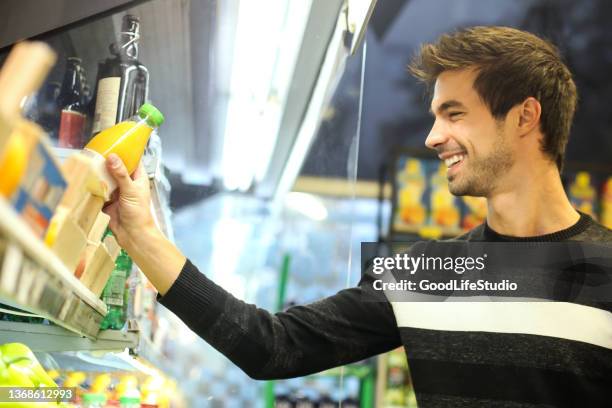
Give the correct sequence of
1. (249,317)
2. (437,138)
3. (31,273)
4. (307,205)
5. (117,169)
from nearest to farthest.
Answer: (31,273), (117,169), (249,317), (437,138), (307,205)

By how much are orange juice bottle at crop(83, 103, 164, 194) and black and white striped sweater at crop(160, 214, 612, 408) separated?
329 mm

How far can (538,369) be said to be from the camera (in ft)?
5.35

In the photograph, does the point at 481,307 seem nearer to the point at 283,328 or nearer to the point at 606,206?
the point at 283,328

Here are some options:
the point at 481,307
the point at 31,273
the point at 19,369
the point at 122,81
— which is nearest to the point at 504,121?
the point at 481,307

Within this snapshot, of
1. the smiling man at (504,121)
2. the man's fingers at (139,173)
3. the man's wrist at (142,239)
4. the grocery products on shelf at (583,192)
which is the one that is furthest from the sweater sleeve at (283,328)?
the grocery products on shelf at (583,192)

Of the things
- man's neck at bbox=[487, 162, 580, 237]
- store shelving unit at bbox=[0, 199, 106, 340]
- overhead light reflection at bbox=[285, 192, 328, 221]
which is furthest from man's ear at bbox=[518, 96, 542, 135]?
overhead light reflection at bbox=[285, 192, 328, 221]

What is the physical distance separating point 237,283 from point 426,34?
5.58 m

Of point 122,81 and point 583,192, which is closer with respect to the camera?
point 122,81

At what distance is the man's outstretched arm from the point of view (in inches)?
51.6

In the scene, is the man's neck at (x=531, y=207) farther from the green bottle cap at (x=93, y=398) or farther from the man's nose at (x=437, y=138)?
the green bottle cap at (x=93, y=398)

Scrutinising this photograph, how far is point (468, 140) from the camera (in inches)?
72.0

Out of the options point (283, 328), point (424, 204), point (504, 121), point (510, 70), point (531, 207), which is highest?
point (424, 204)

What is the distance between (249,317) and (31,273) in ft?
3.11

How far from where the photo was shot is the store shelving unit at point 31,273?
0.61m
